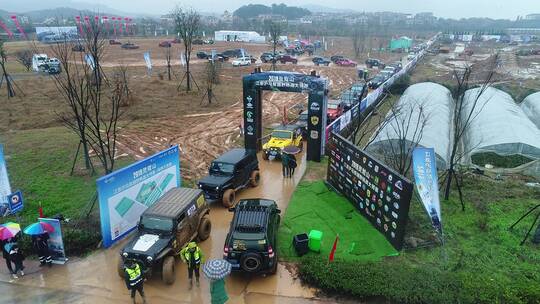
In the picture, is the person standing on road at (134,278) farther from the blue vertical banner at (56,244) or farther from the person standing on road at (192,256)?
the blue vertical banner at (56,244)

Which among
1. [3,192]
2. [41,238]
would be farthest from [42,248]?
[3,192]

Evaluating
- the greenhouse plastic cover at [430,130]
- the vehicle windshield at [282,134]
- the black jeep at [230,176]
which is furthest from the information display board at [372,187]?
the vehicle windshield at [282,134]

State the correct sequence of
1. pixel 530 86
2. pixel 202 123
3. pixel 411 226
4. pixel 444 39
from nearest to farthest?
1. pixel 411 226
2. pixel 202 123
3. pixel 530 86
4. pixel 444 39

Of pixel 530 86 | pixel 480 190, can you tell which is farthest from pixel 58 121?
pixel 530 86

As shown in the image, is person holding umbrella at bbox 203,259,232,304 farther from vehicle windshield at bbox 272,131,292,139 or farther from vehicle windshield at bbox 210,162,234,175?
vehicle windshield at bbox 272,131,292,139

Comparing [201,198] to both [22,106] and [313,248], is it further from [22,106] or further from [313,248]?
[22,106]
